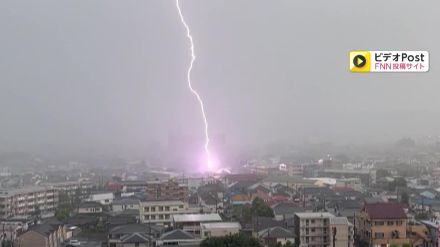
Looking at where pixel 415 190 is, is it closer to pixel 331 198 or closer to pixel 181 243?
pixel 331 198

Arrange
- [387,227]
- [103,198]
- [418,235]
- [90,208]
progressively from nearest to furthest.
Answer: [387,227], [418,235], [90,208], [103,198]

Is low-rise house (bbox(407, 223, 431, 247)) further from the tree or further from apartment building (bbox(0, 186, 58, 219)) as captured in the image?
apartment building (bbox(0, 186, 58, 219))

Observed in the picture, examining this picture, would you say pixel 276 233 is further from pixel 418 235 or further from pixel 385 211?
pixel 418 235

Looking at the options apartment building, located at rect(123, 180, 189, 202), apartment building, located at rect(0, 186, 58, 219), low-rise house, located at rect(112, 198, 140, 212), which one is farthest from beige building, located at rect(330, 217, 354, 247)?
apartment building, located at rect(0, 186, 58, 219)

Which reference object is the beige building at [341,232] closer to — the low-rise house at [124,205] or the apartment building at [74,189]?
the low-rise house at [124,205]

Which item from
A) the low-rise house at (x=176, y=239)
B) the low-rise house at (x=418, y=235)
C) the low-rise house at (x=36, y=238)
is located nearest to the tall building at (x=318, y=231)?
the low-rise house at (x=418, y=235)

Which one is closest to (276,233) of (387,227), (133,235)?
(387,227)

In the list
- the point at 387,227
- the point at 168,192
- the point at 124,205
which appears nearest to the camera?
the point at 387,227
